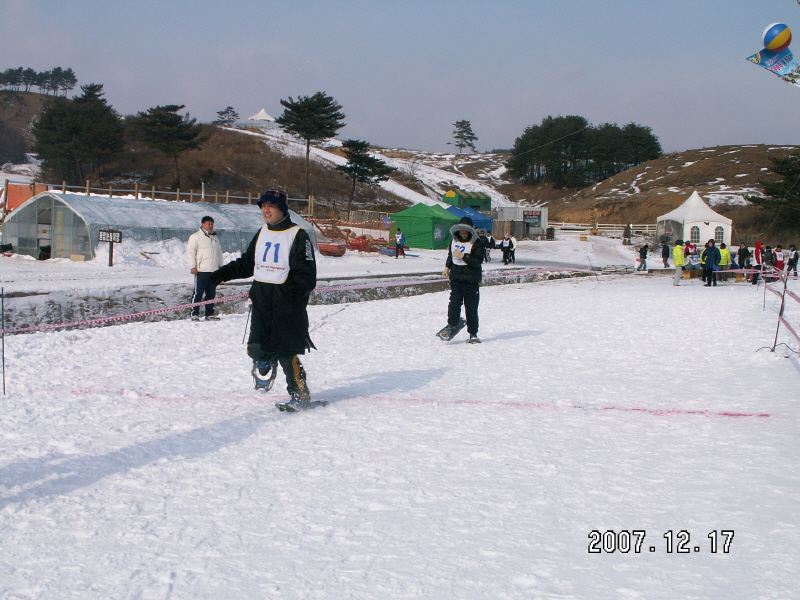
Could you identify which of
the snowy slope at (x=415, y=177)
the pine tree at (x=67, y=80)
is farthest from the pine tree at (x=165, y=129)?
the pine tree at (x=67, y=80)

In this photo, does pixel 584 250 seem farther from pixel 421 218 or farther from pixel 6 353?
pixel 6 353

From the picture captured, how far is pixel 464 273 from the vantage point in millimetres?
8906

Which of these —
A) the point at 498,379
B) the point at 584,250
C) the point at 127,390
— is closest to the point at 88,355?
the point at 127,390

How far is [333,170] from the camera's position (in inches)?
2921

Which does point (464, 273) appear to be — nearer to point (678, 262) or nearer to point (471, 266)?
point (471, 266)

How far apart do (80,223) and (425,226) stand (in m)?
20.6

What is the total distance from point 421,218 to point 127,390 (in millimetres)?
34085

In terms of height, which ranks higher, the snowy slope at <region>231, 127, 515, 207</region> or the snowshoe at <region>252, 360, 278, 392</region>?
the snowy slope at <region>231, 127, 515, 207</region>

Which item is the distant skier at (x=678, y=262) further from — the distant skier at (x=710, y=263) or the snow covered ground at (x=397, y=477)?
the snow covered ground at (x=397, y=477)

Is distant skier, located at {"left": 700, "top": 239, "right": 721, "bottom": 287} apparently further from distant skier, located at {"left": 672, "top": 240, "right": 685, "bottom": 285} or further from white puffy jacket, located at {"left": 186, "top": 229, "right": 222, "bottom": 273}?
white puffy jacket, located at {"left": 186, "top": 229, "right": 222, "bottom": 273}

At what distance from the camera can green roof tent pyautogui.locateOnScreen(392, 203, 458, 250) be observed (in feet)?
129

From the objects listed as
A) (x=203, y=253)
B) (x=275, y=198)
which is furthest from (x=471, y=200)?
(x=275, y=198)
